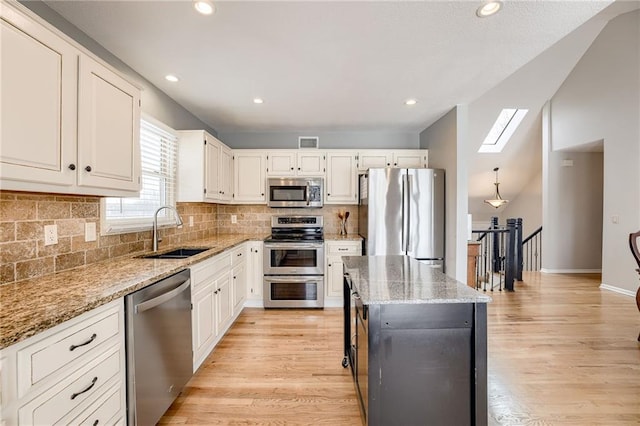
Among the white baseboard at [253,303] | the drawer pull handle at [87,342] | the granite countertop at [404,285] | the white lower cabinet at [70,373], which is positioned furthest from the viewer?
the white baseboard at [253,303]

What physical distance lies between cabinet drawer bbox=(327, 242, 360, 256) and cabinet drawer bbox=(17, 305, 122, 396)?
2.71 meters

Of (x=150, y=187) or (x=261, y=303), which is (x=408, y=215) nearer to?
(x=261, y=303)

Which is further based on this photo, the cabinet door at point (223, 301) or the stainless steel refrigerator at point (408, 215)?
the stainless steel refrigerator at point (408, 215)

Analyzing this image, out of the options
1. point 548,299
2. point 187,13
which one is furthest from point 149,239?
point 548,299

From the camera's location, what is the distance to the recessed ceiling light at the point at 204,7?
1.63 metres

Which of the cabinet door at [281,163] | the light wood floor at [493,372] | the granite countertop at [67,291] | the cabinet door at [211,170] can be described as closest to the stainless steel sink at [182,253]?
the granite countertop at [67,291]

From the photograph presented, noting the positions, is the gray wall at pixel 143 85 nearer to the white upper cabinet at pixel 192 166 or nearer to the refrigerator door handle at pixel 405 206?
the white upper cabinet at pixel 192 166

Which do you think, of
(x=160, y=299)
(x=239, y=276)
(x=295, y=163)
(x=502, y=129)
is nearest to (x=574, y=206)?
(x=502, y=129)

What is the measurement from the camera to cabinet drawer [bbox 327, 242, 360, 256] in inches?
151

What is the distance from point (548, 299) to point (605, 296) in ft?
3.11

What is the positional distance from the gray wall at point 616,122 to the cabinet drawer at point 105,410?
6.29 metres

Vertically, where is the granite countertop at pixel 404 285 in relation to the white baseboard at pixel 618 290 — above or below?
above

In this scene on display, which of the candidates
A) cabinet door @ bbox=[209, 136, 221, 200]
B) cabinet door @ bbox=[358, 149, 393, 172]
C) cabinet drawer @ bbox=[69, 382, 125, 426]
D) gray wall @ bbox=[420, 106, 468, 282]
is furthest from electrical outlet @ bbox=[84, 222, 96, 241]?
gray wall @ bbox=[420, 106, 468, 282]

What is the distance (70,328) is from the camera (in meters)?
1.12
